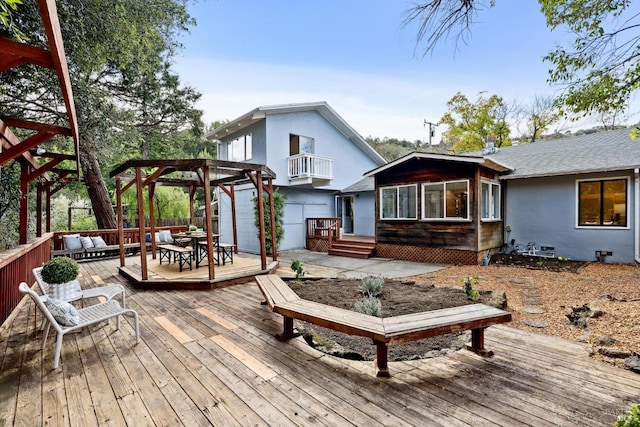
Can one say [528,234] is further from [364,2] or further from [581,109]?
[364,2]

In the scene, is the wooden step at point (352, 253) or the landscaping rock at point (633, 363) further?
the wooden step at point (352, 253)

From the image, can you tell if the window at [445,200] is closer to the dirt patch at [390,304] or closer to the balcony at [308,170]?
the dirt patch at [390,304]

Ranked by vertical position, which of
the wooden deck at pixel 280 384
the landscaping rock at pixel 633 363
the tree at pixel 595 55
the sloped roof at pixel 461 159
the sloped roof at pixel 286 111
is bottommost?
the wooden deck at pixel 280 384

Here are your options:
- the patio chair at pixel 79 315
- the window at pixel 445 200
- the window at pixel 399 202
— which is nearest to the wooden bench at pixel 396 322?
the patio chair at pixel 79 315

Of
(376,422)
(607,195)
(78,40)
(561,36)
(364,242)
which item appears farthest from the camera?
(364,242)

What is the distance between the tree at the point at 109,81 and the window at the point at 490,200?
9144 millimetres

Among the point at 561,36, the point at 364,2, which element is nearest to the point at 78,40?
the point at 364,2

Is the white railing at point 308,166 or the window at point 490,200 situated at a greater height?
the white railing at point 308,166

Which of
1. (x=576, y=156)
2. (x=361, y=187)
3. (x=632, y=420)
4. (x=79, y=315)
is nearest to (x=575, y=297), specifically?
(x=632, y=420)

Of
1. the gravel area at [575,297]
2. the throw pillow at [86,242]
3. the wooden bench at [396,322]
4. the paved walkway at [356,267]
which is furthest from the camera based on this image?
the throw pillow at [86,242]

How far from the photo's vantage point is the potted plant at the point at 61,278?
3.55m

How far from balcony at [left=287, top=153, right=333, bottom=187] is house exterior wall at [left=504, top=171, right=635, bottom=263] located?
6.63m

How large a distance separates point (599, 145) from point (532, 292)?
701cm

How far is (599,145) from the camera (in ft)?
29.8
